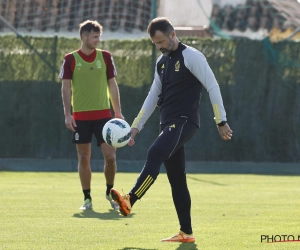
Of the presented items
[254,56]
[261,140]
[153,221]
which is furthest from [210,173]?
[153,221]

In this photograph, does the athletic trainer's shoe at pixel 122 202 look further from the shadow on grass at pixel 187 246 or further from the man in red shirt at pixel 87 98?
the man in red shirt at pixel 87 98

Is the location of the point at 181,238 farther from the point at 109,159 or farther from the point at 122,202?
the point at 109,159

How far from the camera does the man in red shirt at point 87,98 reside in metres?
11.5

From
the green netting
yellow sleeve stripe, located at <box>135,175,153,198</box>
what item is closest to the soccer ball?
yellow sleeve stripe, located at <box>135,175,153,198</box>

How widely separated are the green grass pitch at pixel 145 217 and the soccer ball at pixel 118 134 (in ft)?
3.00

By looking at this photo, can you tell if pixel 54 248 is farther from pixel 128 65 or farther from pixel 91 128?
pixel 128 65

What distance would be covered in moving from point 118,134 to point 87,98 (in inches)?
123

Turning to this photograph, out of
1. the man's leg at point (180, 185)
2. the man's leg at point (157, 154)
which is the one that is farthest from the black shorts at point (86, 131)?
the man's leg at point (157, 154)

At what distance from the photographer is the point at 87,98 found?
1154cm

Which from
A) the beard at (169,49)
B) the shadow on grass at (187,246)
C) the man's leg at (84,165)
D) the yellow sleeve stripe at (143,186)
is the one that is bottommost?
the shadow on grass at (187,246)

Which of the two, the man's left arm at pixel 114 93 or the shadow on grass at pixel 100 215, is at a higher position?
the man's left arm at pixel 114 93

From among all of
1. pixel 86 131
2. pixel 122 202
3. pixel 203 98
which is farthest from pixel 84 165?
pixel 203 98

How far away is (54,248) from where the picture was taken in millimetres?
7672

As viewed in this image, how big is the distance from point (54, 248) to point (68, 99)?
13.3ft
